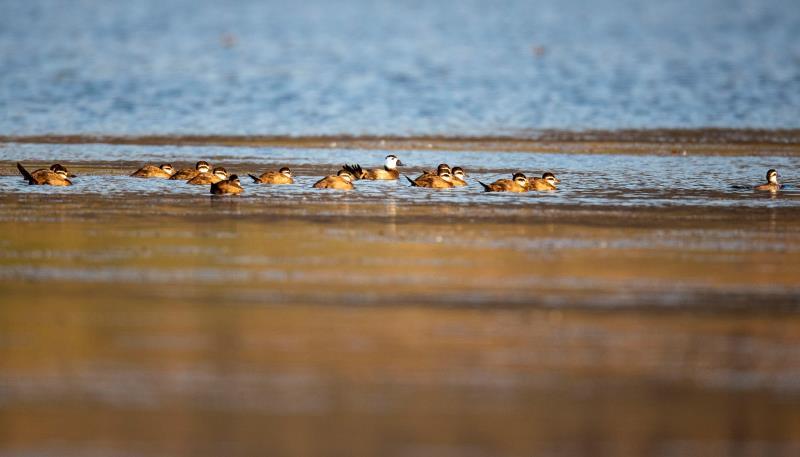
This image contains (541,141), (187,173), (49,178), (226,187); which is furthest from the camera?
(541,141)

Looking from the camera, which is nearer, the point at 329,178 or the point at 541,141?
the point at 329,178

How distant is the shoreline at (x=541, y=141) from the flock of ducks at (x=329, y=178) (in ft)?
16.5

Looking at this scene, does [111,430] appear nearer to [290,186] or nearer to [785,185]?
[290,186]

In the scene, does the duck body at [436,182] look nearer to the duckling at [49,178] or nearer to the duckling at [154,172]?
the duckling at [154,172]

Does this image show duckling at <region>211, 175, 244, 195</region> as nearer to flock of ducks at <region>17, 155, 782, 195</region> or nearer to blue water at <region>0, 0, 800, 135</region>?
flock of ducks at <region>17, 155, 782, 195</region>

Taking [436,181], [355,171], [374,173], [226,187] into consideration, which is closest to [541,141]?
[374,173]

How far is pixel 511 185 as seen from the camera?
55.8 ft

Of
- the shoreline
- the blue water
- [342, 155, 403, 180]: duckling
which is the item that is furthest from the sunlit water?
the blue water

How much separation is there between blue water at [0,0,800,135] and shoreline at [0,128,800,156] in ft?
2.86

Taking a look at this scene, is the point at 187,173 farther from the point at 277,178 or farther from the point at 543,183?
the point at 543,183

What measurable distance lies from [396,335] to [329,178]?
25.9 feet

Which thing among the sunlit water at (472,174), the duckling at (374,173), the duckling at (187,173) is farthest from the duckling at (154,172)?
the duckling at (374,173)

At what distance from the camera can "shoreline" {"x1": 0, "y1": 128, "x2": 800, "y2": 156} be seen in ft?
76.0

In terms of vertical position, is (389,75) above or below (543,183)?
above
